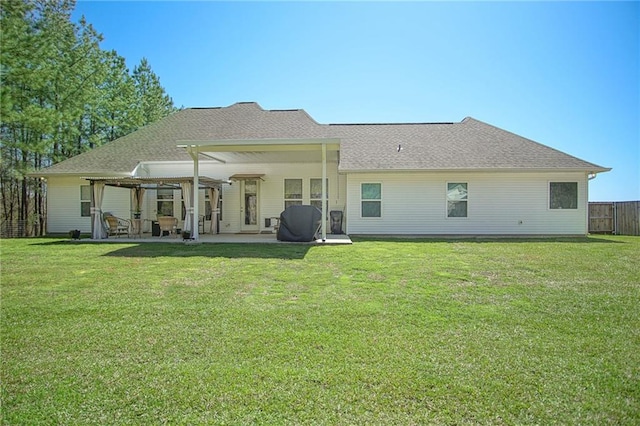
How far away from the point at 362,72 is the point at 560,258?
30.4 feet

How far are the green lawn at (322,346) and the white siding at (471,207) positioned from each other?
281 inches

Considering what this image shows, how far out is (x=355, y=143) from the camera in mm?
16531

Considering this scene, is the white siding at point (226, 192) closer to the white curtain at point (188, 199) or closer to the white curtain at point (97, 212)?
the white curtain at point (97, 212)

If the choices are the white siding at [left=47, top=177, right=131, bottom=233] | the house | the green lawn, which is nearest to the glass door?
the house

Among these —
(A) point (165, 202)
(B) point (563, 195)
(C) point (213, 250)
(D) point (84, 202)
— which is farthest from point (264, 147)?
(B) point (563, 195)

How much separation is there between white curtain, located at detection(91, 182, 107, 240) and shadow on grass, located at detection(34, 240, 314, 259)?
1033mm

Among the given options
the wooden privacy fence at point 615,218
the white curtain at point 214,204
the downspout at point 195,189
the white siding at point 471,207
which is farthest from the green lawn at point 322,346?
the wooden privacy fence at point 615,218

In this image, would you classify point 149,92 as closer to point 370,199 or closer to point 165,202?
point 165,202

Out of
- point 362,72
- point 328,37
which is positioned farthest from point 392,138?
point 328,37

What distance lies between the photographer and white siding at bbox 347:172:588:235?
45.5 ft

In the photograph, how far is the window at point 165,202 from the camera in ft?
52.6

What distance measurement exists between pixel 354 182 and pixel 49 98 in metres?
17.7

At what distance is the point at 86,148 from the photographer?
22.6 meters

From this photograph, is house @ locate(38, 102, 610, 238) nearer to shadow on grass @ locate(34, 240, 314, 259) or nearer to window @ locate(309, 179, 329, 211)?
window @ locate(309, 179, 329, 211)
